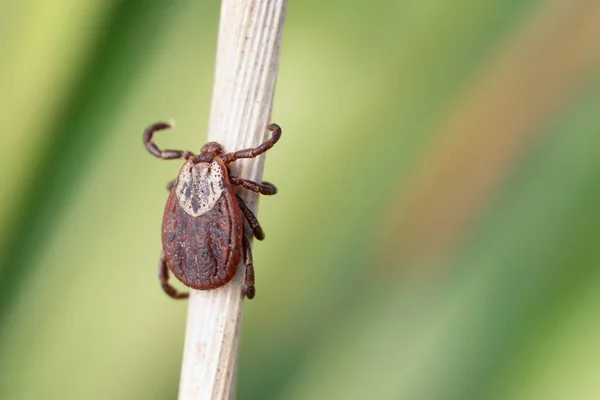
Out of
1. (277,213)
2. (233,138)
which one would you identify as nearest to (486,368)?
(277,213)

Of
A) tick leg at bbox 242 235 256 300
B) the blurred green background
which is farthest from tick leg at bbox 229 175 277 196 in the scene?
the blurred green background

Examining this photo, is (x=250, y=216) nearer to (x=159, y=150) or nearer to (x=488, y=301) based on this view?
(x=159, y=150)

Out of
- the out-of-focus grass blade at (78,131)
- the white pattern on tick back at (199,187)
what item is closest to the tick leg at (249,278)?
the white pattern on tick back at (199,187)

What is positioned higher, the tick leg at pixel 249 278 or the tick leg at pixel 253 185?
the tick leg at pixel 253 185

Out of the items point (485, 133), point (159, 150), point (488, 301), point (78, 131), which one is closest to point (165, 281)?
point (159, 150)

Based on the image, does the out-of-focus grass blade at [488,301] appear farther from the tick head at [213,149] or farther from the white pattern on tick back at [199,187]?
the tick head at [213,149]

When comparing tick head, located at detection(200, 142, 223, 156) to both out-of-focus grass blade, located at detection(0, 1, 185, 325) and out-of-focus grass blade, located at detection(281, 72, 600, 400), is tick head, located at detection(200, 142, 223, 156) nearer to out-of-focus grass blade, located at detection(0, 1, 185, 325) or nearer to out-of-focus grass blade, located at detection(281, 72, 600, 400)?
out-of-focus grass blade, located at detection(0, 1, 185, 325)
